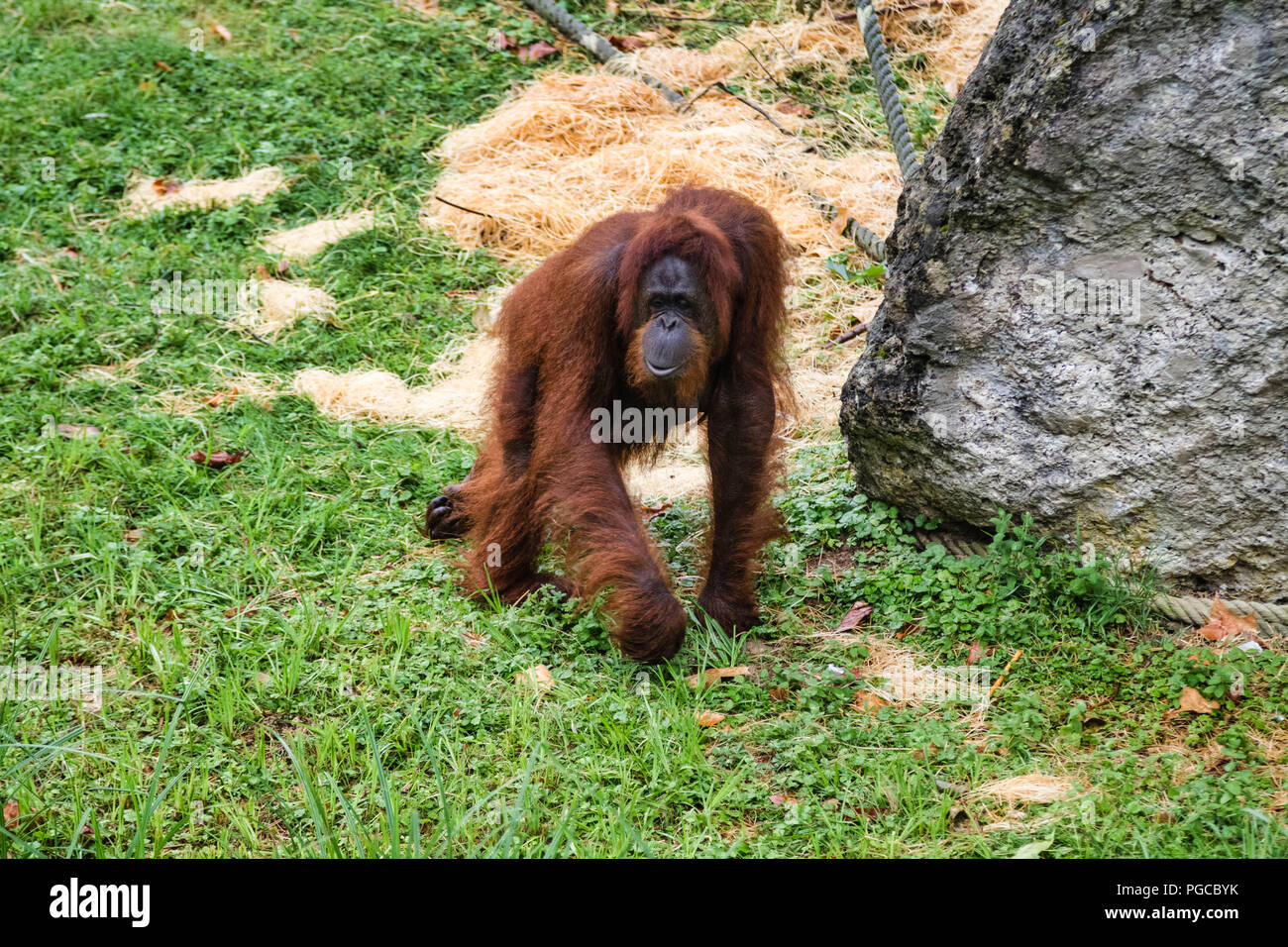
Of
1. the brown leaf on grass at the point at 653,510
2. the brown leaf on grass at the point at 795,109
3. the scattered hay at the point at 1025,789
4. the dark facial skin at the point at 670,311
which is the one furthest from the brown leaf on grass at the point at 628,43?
the scattered hay at the point at 1025,789

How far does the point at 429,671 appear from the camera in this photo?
3.74 meters

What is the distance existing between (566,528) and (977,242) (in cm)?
167

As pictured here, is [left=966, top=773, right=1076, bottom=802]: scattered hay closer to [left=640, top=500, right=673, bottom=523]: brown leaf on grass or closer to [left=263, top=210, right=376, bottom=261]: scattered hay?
[left=640, top=500, right=673, bottom=523]: brown leaf on grass

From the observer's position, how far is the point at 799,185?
7.30 metres

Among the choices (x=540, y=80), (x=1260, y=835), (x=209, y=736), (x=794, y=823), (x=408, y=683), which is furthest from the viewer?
(x=540, y=80)

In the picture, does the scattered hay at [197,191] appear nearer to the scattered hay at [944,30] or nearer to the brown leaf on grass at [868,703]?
the scattered hay at [944,30]

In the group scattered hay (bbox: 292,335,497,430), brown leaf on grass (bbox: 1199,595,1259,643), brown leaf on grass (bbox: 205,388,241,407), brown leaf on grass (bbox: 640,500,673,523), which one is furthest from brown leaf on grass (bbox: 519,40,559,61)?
brown leaf on grass (bbox: 1199,595,1259,643)

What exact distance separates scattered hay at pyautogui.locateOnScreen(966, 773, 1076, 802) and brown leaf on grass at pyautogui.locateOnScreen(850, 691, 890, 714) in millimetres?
462

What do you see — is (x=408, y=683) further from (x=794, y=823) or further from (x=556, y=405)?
(x=794, y=823)

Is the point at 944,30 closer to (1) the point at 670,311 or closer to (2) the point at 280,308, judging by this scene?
(2) the point at 280,308

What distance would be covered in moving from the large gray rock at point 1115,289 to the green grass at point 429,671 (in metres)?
0.29

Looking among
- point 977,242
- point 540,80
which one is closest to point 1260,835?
point 977,242

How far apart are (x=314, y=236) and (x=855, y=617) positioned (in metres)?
4.34

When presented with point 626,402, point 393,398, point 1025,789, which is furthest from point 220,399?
point 1025,789
